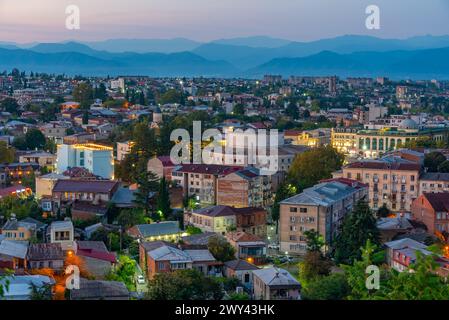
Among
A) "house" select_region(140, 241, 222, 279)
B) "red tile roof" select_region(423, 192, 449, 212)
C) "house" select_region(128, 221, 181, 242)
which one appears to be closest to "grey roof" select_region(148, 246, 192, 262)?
"house" select_region(140, 241, 222, 279)

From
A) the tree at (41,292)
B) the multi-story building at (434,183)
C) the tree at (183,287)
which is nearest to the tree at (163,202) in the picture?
the multi-story building at (434,183)

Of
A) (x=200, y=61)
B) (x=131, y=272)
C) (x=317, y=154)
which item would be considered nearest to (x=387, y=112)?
(x=317, y=154)

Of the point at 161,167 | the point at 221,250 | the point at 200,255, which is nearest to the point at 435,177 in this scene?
the point at 161,167

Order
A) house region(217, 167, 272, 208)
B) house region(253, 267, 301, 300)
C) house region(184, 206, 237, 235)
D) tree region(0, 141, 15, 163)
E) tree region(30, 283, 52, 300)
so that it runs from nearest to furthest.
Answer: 1. tree region(30, 283, 52, 300)
2. house region(253, 267, 301, 300)
3. house region(184, 206, 237, 235)
4. house region(217, 167, 272, 208)
5. tree region(0, 141, 15, 163)

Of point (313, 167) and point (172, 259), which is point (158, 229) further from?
point (313, 167)

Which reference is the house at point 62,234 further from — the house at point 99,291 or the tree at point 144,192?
the house at point 99,291

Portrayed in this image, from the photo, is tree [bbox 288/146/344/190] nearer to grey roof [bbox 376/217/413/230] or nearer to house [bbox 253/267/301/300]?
grey roof [bbox 376/217/413/230]
